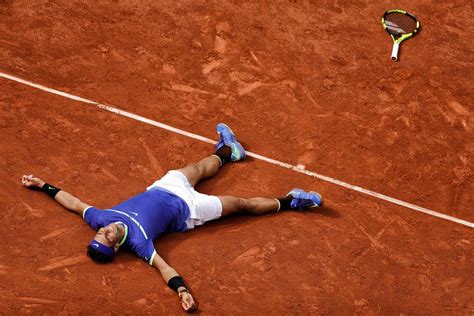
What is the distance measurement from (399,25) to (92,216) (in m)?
7.42

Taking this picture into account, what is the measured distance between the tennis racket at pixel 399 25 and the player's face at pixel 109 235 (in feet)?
22.0

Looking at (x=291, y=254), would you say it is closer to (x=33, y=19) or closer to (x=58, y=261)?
(x=58, y=261)

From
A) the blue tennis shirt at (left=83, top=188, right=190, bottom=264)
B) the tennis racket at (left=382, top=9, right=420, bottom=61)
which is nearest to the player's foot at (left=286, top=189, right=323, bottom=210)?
the blue tennis shirt at (left=83, top=188, right=190, bottom=264)

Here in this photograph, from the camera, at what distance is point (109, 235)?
9.06 meters

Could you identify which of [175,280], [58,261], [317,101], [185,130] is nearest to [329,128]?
[317,101]

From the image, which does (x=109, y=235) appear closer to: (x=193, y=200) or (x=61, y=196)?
(x=61, y=196)

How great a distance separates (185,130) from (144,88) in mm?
1089

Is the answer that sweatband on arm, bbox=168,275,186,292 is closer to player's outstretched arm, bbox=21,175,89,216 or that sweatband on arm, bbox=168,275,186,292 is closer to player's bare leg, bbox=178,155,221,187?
player's outstretched arm, bbox=21,175,89,216

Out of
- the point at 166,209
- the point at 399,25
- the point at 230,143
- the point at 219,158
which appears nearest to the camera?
the point at 166,209

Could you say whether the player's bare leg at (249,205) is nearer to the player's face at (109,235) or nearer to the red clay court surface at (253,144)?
the red clay court surface at (253,144)

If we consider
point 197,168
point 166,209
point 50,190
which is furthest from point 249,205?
point 50,190

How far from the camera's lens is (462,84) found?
1339 cm

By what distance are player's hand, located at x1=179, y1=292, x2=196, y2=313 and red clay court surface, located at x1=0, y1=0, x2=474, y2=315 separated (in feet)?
0.48

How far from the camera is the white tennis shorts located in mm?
9898
